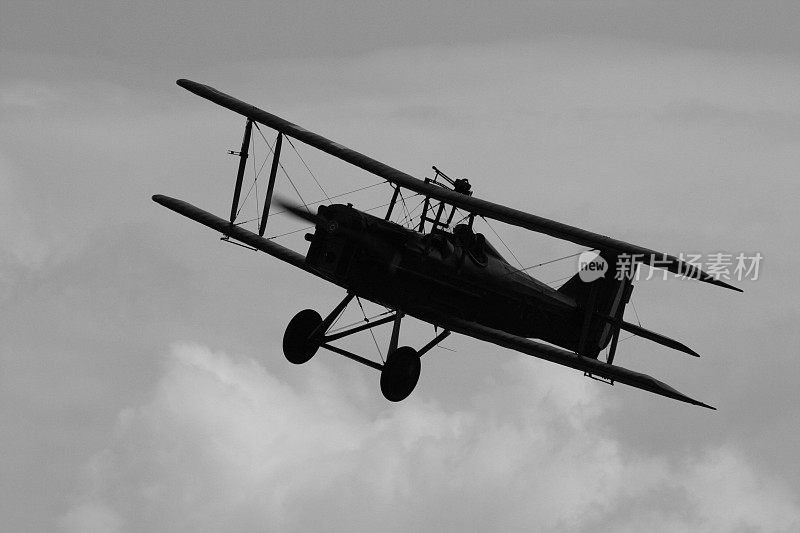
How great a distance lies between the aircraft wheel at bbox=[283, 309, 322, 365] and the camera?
3066cm

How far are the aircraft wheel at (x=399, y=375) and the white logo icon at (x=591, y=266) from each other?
4.45m

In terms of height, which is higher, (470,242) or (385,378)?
(470,242)

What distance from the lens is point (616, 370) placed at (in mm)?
29203

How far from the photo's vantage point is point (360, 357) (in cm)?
2953

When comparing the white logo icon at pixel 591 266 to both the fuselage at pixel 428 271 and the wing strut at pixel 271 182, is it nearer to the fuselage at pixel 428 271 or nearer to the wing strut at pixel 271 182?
the fuselage at pixel 428 271

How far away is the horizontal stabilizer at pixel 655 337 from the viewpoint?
1227 inches

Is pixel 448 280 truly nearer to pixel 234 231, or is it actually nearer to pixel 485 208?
pixel 485 208

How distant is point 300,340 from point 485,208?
458 cm

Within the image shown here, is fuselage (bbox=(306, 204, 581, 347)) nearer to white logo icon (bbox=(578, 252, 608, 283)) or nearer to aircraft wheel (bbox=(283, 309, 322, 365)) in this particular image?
white logo icon (bbox=(578, 252, 608, 283))

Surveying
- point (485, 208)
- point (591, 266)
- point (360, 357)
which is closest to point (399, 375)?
point (360, 357)

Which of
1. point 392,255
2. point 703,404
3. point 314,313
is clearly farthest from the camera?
point 314,313

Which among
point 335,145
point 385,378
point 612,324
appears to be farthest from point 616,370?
point 335,145

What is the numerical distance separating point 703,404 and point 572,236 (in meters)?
3.77

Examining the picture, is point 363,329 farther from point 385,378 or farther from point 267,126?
point 267,126
